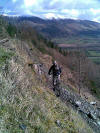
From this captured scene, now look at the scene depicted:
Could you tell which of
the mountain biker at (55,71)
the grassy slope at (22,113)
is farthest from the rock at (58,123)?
the mountain biker at (55,71)

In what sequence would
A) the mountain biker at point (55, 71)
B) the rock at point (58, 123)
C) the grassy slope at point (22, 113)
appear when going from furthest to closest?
1. the mountain biker at point (55, 71)
2. the rock at point (58, 123)
3. the grassy slope at point (22, 113)

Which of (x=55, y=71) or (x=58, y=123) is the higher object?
(x=55, y=71)

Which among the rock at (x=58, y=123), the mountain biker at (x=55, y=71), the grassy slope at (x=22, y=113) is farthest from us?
the mountain biker at (x=55, y=71)

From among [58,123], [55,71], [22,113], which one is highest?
[22,113]

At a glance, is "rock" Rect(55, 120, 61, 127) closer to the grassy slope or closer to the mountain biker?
the grassy slope

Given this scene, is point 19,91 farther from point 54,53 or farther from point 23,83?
point 54,53

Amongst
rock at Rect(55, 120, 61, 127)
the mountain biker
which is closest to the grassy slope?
rock at Rect(55, 120, 61, 127)

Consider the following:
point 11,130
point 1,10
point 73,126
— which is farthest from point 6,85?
point 1,10

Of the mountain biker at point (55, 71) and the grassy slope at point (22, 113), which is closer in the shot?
the grassy slope at point (22, 113)

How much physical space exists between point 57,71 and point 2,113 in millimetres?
7157

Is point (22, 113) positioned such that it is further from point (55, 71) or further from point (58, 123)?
point (55, 71)

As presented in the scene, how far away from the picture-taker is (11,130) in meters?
4.46

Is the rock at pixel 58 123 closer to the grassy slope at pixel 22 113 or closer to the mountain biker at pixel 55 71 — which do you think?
the grassy slope at pixel 22 113

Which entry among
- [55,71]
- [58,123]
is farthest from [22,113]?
[55,71]
